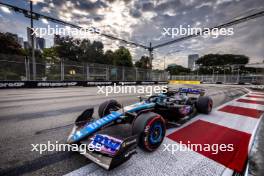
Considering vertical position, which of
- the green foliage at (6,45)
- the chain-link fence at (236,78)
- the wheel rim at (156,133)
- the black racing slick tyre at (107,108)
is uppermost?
the green foliage at (6,45)

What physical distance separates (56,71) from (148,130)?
1351cm

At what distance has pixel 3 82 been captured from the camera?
9.35 metres

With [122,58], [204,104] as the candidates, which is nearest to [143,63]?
[122,58]

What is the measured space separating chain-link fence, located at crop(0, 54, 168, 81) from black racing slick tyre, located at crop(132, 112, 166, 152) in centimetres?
1281

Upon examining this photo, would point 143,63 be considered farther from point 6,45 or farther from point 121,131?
point 121,131

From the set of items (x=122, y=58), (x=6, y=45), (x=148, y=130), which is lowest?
(x=148, y=130)

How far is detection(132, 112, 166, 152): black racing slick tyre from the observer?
175 centimetres

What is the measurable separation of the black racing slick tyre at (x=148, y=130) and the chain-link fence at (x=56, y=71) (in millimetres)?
12807

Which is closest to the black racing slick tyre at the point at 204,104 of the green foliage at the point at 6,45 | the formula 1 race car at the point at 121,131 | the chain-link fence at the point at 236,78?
the formula 1 race car at the point at 121,131

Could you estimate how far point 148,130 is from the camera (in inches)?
70.1

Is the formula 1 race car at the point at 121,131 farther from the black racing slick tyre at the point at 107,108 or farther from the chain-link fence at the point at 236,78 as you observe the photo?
the chain-link fence at the point at 236,78

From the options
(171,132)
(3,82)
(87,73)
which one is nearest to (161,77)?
(87,73)

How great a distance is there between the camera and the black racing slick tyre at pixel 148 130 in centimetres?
175

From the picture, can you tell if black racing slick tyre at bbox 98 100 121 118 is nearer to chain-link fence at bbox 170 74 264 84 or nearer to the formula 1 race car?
the formula 1 race car
